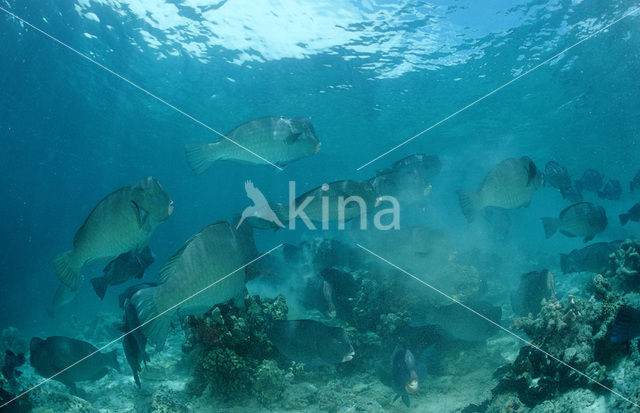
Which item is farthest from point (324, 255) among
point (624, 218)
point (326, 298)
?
point (624, 218)

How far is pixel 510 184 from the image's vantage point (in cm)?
490

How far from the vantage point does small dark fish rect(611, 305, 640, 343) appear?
8.61 feet

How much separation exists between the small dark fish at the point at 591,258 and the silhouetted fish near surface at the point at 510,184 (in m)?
3.12

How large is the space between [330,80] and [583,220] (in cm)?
1912

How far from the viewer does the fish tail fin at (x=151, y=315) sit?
8.05ft

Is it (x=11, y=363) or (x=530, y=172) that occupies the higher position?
(x=530, y=172)

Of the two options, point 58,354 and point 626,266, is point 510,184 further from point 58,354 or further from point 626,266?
point 58,354

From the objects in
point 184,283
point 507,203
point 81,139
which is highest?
point 81,139

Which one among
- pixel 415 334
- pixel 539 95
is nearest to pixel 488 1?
pixel 539 95

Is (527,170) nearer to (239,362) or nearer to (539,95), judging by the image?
(239,362)

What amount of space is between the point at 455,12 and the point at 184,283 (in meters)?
17.8

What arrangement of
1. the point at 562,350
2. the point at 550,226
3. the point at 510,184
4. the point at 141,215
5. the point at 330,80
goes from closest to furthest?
the point at 141,215 → the point at 562,350 → the point at 510,184 → the point at 550,226 → the point at 330,80

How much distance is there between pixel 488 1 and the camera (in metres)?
14.6

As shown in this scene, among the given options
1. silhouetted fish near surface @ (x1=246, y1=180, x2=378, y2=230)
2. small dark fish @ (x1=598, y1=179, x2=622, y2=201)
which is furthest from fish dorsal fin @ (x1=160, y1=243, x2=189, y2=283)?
small dark fish @ (x1=598, y1=179, x2=622, y2=201)
